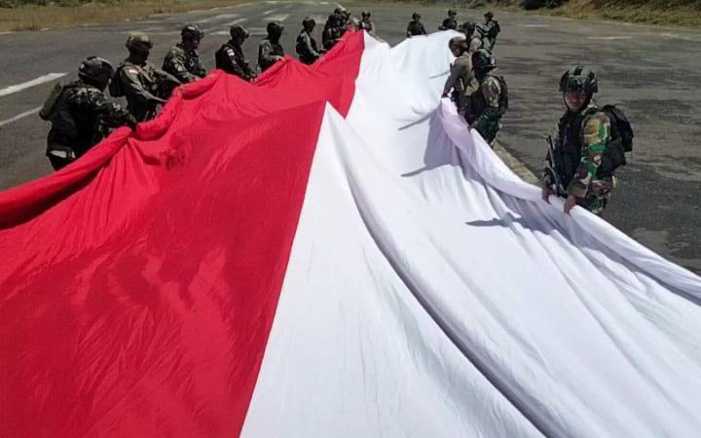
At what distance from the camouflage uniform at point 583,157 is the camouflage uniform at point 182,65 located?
20.3 feet

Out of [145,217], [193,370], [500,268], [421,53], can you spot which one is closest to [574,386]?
[500,268]

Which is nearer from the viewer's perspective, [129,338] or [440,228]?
[129,338]

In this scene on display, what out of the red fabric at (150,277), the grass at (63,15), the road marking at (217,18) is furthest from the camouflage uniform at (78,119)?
the road marking at (217,18)

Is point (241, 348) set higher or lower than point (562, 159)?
lower

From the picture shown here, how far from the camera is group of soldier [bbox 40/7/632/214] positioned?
5.04 metres

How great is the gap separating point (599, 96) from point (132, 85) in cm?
1204

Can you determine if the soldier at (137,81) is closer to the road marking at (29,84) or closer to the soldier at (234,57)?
the soldier at (234,57)

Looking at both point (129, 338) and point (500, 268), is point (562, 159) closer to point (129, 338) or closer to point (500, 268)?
point (500, 268)

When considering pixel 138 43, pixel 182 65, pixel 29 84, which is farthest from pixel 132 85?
pixel 29 84

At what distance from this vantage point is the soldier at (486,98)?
8.23m

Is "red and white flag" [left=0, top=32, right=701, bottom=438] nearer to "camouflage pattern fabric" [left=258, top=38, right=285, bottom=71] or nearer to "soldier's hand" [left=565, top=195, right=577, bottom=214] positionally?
"soldier's hand" [left=565, top=195, right=577, bottom=214]

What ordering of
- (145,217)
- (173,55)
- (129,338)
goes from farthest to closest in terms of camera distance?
(173,55) → (145,217) → (129,338)

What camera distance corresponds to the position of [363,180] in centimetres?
548

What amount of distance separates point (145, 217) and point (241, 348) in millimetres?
2229
